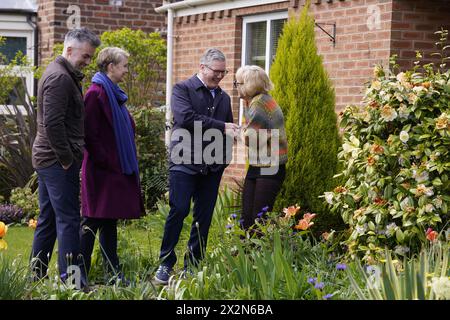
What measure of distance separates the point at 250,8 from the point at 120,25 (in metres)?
4.36

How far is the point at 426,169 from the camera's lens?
677 centimetres

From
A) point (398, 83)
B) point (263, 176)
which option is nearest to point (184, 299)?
point (263, 176)

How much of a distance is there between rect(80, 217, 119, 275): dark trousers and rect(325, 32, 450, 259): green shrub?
6.01ft

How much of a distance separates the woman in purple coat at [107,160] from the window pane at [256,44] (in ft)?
15.0

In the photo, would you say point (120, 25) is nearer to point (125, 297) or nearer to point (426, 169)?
point (426, 169)

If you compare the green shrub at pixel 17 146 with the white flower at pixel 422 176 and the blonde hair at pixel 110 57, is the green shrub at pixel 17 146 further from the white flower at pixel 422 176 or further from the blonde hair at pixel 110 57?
the white flower at pixel 422 176

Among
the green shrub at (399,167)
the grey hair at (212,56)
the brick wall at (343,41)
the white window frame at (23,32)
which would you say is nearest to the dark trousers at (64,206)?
the grey hair at (212,56)

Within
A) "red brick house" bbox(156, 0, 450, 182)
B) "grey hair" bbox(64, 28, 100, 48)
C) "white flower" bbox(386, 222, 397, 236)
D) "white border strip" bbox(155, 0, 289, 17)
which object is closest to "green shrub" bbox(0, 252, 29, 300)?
"grey hair" bbox(64, 28, 100, 48)

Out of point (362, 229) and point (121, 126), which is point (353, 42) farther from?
point (121, 126)

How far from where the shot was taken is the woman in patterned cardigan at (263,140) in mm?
7391

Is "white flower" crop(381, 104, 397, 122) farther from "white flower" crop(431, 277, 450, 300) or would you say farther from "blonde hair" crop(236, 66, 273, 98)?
"white flower" crop(431, 277, 450, 300)

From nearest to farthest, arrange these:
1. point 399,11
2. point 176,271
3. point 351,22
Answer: point 176,271, point 399,11, point 351,22

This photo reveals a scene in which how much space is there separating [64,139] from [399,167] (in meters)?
2.61

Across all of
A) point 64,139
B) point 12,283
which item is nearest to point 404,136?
point 64,139
